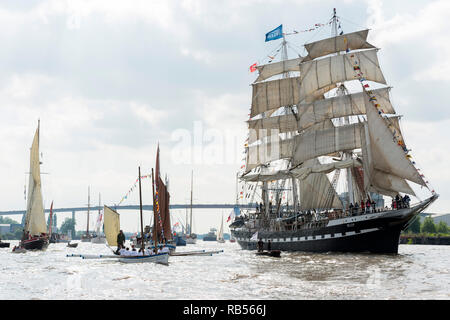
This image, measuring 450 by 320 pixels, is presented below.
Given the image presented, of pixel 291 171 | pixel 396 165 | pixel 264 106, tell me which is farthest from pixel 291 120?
pixel 396 165

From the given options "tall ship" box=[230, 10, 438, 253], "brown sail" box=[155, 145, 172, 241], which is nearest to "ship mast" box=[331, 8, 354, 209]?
"tall ship" box=[230, 10, 438, 253]

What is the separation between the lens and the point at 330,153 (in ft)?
253

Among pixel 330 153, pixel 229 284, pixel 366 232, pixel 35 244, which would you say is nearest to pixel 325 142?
pixel 330 153

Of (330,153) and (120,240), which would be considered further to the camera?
(330,153)

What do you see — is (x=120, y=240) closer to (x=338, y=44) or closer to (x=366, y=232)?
(x=366, y=232)

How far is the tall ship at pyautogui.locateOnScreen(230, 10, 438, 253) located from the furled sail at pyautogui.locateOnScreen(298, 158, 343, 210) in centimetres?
16

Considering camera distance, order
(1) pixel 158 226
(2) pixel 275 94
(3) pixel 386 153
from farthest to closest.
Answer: (2) pixel 275 94, (1) pixel 158 226, (3) pixel 386 153

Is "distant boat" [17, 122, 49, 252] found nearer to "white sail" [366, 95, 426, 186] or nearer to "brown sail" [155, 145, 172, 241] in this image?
"brown sail" [155, 145, 172, 241]

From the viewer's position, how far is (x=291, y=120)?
92.1m

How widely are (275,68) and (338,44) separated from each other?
69.3 feet

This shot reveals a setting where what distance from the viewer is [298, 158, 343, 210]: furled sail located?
77.1 m

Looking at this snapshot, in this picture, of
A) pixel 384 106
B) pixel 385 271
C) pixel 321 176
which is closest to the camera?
pixel 385 271
